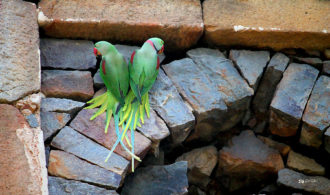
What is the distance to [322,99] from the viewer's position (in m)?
3.96

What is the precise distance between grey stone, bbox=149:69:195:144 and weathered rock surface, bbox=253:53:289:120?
0.70m

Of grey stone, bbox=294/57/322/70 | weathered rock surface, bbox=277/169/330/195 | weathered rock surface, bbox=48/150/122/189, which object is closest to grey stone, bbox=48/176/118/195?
weathered rock surface, bbox=48/150/122/189

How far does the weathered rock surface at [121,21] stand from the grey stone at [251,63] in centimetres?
36

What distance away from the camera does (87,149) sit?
3.40 meters

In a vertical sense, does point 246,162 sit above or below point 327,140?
below

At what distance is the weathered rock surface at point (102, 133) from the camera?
3.47 m

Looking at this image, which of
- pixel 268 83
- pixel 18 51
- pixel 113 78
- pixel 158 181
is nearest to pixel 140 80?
pixel 113 78

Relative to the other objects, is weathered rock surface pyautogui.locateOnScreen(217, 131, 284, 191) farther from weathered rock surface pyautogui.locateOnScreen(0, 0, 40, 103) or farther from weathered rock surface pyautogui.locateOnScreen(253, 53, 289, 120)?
weathered rock surface pyautogui.locateOnScreen(0, 0, 40, 103)

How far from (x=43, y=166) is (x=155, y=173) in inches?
33.2

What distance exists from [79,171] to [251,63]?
165 centimetres

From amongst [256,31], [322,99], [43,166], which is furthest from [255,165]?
[43,166]

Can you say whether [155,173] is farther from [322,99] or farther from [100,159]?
[322,99]

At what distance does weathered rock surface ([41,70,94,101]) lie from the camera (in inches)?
146

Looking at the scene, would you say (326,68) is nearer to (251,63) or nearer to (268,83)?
(268,83)
